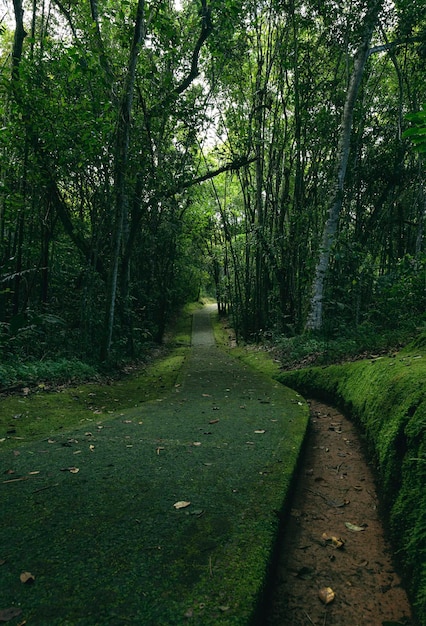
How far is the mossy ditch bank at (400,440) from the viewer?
1.60 meters

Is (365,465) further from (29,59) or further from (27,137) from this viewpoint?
(29,59)

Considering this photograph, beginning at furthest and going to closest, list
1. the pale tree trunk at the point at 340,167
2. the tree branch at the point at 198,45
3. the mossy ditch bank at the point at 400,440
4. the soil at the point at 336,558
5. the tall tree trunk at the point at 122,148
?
the tree branch at the point at 198,45 < the pale tree trunk at the point at 340,167 < the tall tree trunk at the point at 122,148 < the mossy ditch bank at the point at 400,440 < the soil at the point at 336,558

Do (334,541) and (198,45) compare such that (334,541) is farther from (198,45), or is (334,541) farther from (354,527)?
(198,45)

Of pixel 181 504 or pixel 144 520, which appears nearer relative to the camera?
pixel 144 520

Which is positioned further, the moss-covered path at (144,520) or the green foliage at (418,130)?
the green foliage at (418,130)

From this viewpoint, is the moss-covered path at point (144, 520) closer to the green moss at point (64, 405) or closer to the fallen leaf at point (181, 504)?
the fallen leaf at point (181, 504)

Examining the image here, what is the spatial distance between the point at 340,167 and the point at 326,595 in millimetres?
6847

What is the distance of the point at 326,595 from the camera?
1540mm

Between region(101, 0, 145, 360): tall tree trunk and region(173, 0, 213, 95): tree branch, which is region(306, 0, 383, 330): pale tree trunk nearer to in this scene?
region(173, 0, 213, 95): tree branch

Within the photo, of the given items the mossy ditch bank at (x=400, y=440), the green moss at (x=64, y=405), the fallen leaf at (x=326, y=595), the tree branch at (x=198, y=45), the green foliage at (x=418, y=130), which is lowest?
the green moss at (x=64, y=405)

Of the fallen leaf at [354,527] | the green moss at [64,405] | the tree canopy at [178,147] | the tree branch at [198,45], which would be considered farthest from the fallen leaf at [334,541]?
the tree branch at [198,45]

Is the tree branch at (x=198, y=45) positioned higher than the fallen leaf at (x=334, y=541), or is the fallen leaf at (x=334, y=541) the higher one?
the tree branch at (x=198, y=45)

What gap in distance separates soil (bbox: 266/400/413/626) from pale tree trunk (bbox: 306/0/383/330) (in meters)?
4.61

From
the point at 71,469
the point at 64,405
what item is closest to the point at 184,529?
the point at 71,469
